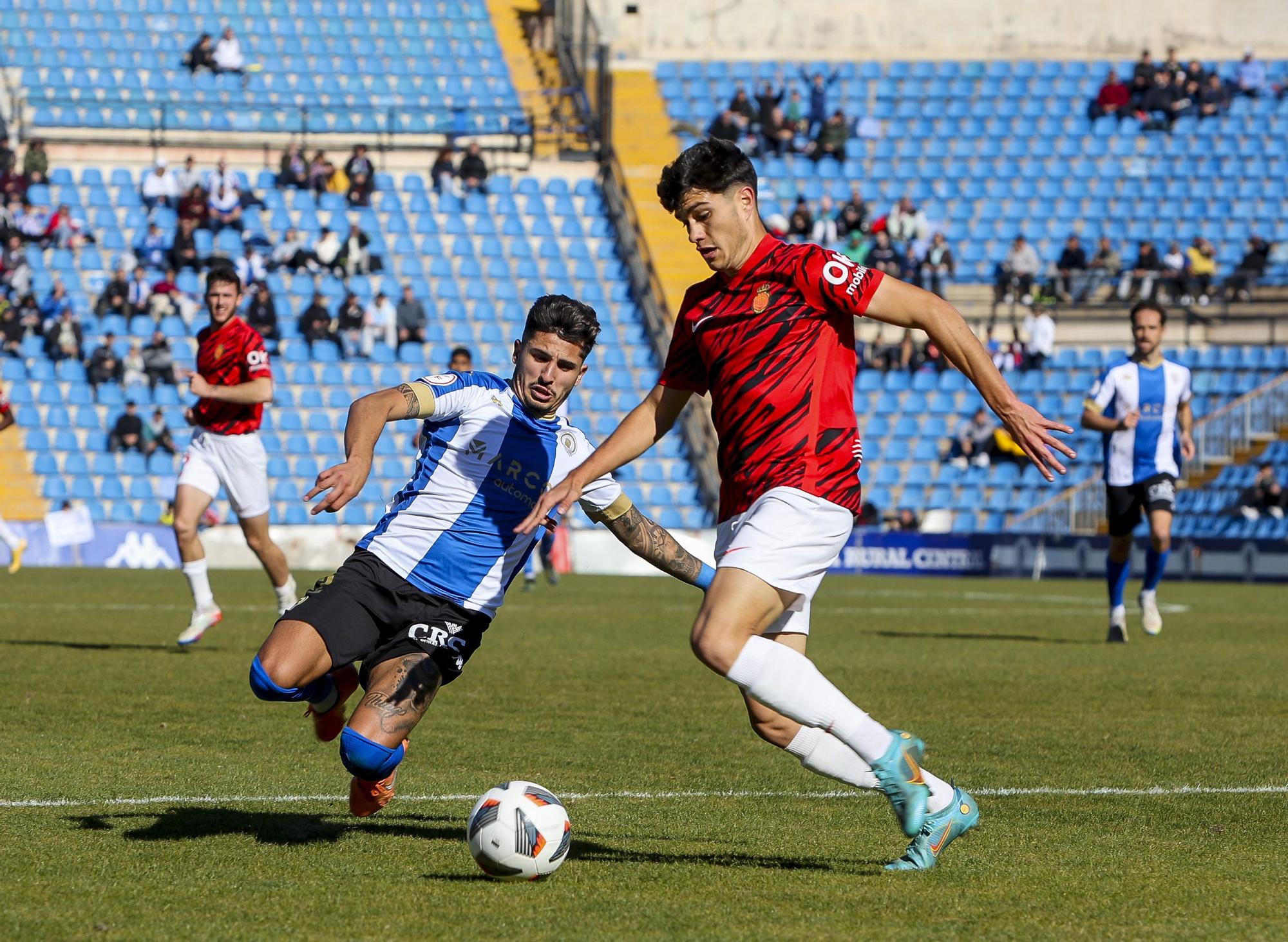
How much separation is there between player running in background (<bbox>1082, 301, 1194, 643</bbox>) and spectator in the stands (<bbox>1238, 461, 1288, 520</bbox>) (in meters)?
13.4

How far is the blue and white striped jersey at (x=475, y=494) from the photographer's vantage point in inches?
256

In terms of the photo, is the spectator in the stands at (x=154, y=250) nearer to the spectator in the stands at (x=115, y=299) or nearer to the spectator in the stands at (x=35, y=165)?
the spectator in the stands at (x=115, y=299)

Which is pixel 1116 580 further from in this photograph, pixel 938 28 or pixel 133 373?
pixel 938 28

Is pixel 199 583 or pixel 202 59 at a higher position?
pixel 202 59

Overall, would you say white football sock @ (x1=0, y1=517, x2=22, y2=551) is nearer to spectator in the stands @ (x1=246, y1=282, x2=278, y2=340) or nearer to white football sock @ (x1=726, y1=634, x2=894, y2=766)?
spectator in the stands @ (x1=246, y1=282, x2=278, y2=340)

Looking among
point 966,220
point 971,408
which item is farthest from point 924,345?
point 966,220

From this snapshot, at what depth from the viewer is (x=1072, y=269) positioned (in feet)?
104

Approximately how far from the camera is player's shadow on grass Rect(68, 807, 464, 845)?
589 cm

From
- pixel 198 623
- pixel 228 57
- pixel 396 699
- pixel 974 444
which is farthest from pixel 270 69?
pixel 396 699

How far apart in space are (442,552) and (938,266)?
2584cm

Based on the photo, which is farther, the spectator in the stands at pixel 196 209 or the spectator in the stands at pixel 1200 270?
the spectator in the stands at pixel 1200 270

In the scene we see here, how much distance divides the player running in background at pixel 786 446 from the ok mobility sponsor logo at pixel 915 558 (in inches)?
824

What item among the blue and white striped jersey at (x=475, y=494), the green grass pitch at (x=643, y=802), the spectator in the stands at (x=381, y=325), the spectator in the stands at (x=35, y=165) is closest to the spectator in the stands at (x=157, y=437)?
the spectator in the stands at (x=381, y=325)

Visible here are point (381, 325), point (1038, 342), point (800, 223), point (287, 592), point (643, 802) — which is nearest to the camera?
point (643, 802)
